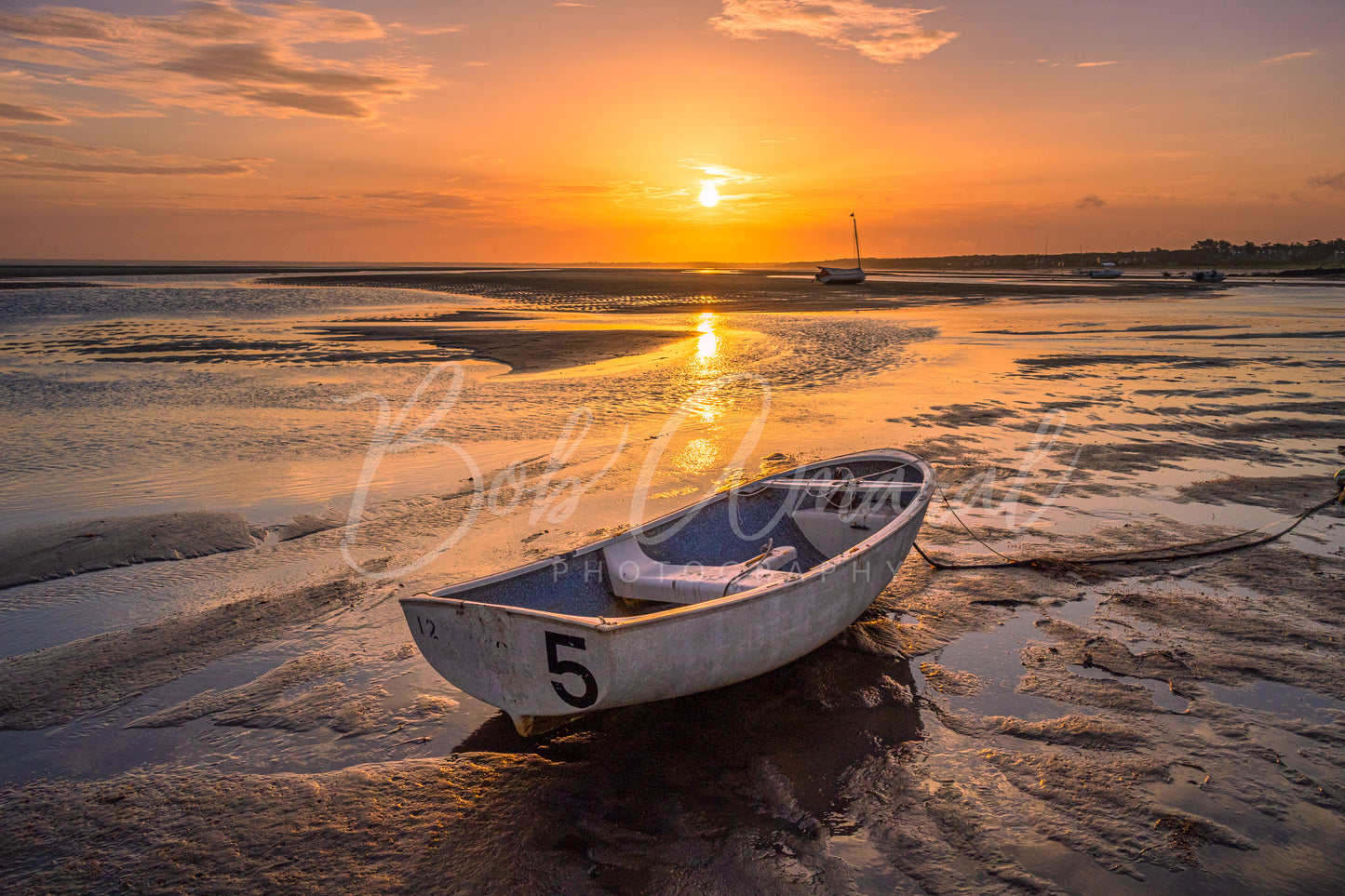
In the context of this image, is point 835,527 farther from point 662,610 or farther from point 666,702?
point 666,702

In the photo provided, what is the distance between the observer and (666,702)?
18.2ft

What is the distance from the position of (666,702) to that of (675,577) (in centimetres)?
106

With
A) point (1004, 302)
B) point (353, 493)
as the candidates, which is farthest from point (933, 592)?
point (1004, 302)

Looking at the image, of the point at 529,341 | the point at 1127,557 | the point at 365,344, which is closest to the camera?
the point at 1127,557

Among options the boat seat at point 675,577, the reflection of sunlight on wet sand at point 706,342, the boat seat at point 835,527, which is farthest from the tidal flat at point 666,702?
the reflection of sunlight on wet sand at point 706,342

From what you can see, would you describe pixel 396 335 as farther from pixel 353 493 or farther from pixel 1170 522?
pixel 1170 522

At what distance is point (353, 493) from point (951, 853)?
8.66 meters

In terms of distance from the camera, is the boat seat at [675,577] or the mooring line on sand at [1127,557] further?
the mooring line on sand at [1127,557]

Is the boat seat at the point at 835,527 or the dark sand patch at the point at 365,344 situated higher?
the dark sand patch at the point at 365,344

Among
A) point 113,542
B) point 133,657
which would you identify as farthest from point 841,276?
point 133,657

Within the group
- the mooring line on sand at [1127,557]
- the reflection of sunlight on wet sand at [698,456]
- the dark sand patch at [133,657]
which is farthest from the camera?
the reflection of sunlight on wet sand at [698,456]

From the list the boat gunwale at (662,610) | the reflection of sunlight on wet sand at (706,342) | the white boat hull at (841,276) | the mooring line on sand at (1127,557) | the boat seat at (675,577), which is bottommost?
the mooring line on sand at (1127,557)

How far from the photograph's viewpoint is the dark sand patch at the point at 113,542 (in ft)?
25.0

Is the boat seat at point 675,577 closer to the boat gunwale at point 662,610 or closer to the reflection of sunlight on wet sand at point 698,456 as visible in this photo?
the boat gunwale at point 662,610
